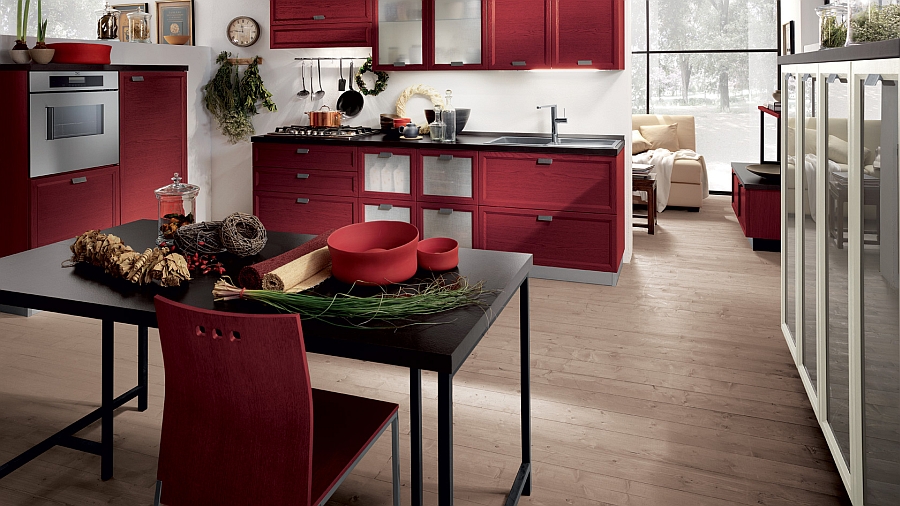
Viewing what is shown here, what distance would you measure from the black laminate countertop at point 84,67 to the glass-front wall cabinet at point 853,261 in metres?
4.03

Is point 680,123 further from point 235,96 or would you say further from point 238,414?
point 238,414

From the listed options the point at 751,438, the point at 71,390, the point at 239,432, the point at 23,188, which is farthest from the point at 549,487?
the point at 23,188

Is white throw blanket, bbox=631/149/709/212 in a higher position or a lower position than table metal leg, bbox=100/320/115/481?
higher

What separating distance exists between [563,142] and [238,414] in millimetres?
4074

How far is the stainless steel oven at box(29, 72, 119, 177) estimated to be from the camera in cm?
436

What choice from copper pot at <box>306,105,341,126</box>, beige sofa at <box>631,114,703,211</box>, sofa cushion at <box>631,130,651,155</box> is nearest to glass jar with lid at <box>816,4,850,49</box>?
copper pot at <box>306,105,341,126</box>

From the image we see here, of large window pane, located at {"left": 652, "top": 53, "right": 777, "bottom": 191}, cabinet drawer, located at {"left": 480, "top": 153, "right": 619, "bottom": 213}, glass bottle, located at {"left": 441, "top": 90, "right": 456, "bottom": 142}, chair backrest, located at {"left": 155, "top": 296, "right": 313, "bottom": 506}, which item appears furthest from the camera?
large window pane, located at {"left": 652, "top": 53, "right": 777, "bottom": 191}

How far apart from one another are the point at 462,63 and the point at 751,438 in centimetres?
355

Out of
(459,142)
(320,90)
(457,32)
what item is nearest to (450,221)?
(459,142)

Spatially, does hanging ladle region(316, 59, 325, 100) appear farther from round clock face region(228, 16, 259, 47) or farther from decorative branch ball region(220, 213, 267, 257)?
decorative branch ball region(220, 213, 267, 257)

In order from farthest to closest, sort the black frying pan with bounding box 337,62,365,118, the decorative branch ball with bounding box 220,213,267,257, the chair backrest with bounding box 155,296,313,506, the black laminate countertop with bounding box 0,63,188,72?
the black frying pan with bounding box 337,62,365,118, the black laminate countertop with bounding box 0,63,188,72, the decorative branch ball with bounding box 220,213,267,257, the chair backrest with bounding box 155,296,313,506

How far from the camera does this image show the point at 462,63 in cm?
545

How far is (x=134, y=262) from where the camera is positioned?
6.63ft

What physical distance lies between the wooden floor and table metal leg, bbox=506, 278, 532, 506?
72 millimetres
